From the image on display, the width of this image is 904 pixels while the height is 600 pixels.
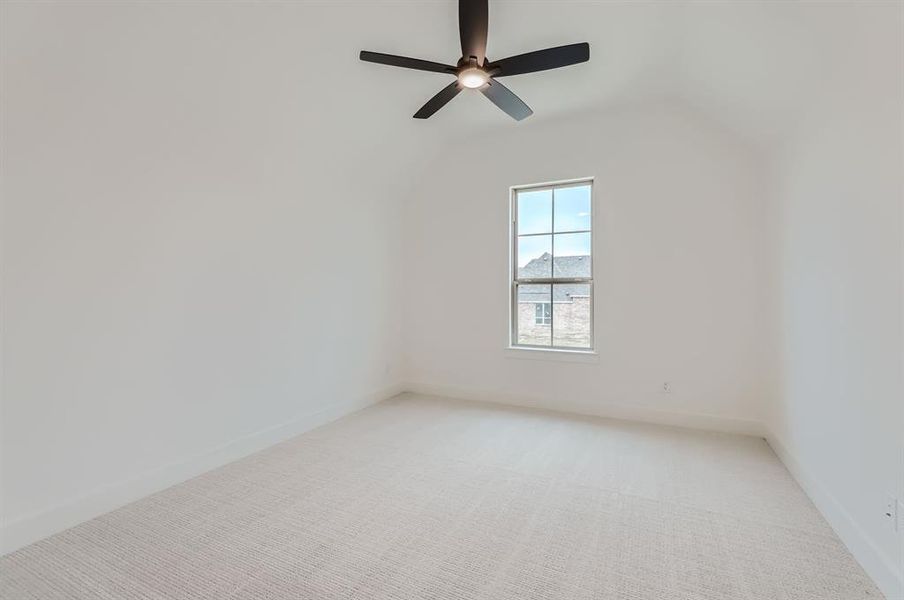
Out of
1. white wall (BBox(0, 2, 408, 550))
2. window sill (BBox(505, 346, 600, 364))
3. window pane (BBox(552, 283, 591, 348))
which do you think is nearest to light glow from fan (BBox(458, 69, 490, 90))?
white wall (BBox(0, 2, 408, 550))

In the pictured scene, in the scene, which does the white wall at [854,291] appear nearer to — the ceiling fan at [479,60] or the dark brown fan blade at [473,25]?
the ceiling fan at [479,60]

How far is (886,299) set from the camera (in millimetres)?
1605

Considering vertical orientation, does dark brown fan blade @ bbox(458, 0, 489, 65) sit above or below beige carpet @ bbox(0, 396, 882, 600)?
above

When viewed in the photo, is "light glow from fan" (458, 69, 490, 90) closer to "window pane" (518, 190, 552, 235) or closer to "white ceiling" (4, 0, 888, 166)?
"white ceiling" (4, 0, 888, 166)

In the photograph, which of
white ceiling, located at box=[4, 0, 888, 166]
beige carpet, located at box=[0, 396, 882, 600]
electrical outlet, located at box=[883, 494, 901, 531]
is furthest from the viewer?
white ceiling, located at box=[4, 0, 888, 166]

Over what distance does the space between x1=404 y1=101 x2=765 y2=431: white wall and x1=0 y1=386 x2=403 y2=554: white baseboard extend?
6.06 feet

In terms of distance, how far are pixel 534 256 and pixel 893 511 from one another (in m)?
3.09

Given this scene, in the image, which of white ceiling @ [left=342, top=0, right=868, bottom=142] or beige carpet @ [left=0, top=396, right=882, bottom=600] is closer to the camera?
→ beige carpet @ [left=0, top=396, right=882, bottom=600]

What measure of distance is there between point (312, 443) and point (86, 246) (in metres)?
1.95

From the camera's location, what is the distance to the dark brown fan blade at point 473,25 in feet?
6.25

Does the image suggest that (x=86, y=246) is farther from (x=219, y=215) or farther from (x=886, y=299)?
(x=886, y=299)

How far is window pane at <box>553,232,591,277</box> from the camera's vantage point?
3990 millimetres

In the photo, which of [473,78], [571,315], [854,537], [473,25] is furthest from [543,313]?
[473,25]

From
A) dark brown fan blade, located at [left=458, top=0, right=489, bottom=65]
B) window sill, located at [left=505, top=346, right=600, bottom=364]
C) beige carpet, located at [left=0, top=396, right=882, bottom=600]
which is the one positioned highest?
dark brown fan blade, located at [left=458, top=0, right=489, bottom=65]
